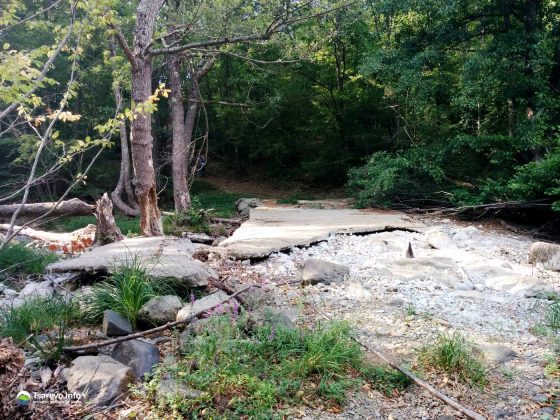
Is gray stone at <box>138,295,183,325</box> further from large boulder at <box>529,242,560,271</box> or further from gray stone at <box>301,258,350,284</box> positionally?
large boulder at <box>529,242,560,271</box>

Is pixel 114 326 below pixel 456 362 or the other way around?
the other way around

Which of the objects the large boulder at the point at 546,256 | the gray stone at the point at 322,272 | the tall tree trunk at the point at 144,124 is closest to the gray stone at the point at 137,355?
the gray stone at the point at 322,272

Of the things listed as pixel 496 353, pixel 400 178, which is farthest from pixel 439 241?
pixel 400 178

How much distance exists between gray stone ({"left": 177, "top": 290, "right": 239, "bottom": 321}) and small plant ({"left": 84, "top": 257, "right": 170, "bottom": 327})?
0.35m

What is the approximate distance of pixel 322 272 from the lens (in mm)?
4445

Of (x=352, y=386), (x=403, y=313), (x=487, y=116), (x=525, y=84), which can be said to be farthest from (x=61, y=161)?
(x=487, y=116)

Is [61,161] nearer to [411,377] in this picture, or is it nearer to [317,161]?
[411,377]

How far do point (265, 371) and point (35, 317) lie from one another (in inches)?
66.2

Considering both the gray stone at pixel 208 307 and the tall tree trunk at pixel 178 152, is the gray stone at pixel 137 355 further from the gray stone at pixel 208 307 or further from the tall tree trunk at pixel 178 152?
the tall tree trunk at pixel 178 152

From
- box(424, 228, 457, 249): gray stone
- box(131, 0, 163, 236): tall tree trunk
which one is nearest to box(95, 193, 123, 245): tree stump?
box(131, 0, 163, 236): tall tree trunk

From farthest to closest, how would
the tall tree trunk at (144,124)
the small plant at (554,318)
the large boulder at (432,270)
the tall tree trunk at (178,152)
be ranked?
the tall tree trunk at (178,152) < the tall tree trunk at (144,124) < the large boulder at (432,270) < the small plant at (554,318)

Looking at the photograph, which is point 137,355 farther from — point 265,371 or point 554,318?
point 554,318

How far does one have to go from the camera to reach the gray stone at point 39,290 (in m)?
3.84

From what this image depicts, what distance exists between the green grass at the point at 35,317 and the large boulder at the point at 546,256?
5.16 meters
